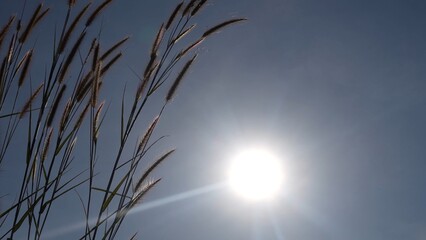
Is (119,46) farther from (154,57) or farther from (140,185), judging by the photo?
(140,185)

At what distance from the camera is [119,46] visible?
2.16m

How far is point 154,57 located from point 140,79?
12 cm

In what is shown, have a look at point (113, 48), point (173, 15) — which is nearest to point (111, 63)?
point (113, 48)

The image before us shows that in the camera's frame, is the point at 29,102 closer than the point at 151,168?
No

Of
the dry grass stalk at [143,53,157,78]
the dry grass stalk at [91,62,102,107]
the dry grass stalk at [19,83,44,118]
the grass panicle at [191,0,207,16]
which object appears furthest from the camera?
the dry grass stalk at [19,83,44,118]

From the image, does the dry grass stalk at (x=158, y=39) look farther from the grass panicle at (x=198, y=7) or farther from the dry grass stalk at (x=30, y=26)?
the dry grass stalk at (x=30, y=26)

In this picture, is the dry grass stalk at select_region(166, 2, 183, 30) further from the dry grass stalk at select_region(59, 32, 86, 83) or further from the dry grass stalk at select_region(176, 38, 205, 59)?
the dry grass stalk at select_region(59, 32, 86, 83)

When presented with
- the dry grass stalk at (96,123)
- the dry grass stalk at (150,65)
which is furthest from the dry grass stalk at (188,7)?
the dry grass stalk at (96,123)

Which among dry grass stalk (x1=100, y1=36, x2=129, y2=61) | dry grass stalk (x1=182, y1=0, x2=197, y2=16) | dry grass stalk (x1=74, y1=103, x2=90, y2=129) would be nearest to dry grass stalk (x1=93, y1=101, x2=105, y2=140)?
dry grass stalk (x1=74, y1=103, x2=90, y2=129)

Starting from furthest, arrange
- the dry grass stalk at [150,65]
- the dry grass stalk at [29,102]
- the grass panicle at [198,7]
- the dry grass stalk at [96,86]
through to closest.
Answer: the dry grass stalk at [29,102]
the grass panicle at [198,7]
the dry grass stalk at [150,65]
the dry grass stalk at [96,86]

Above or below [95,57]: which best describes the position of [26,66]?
above

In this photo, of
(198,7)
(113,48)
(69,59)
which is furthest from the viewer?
(113,48)

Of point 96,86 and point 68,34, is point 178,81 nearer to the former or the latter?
point 96,86

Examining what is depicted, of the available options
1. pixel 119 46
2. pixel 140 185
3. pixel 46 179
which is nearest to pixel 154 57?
pixel 119 46
